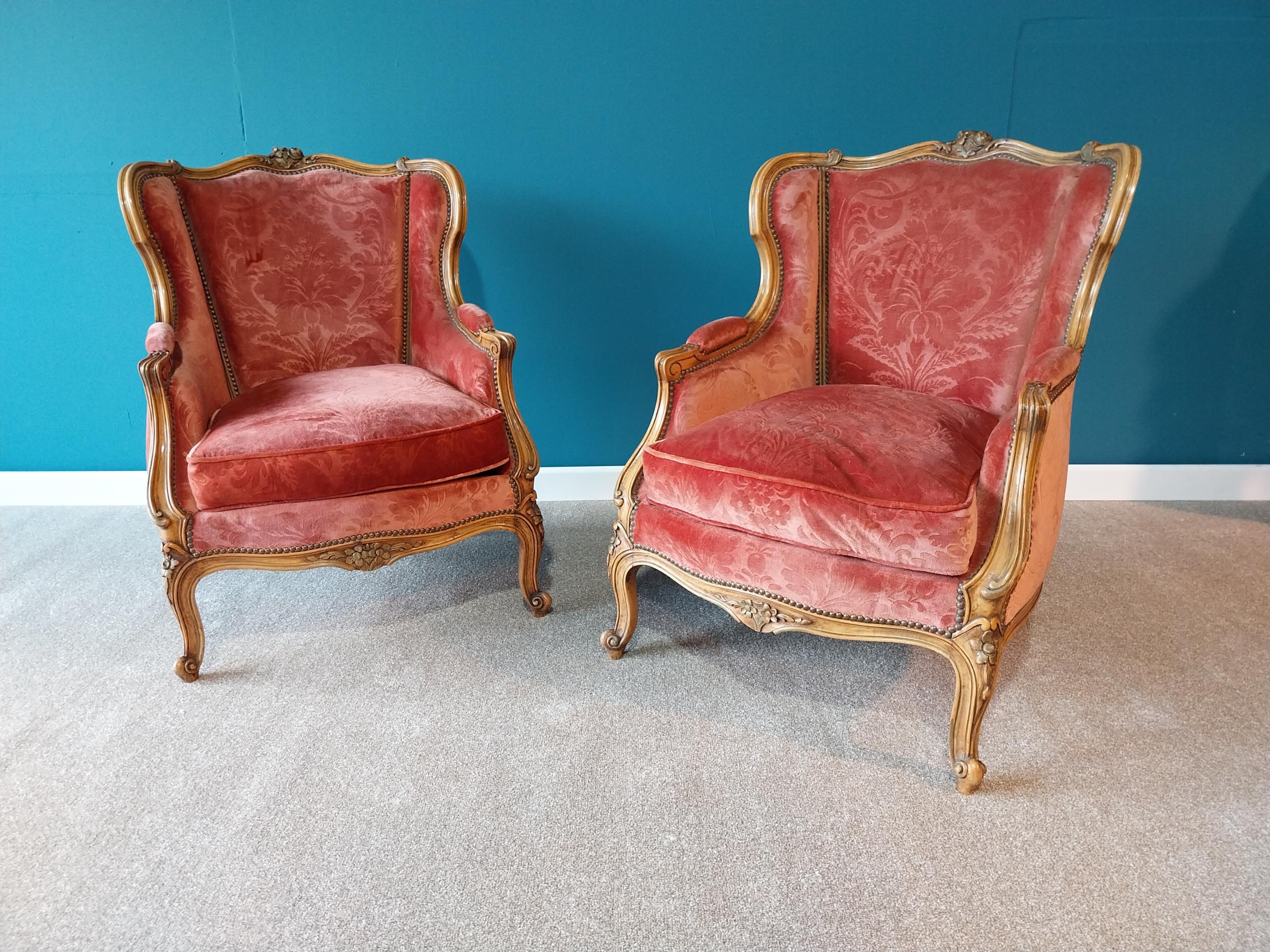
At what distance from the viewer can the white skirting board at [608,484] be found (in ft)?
9.04

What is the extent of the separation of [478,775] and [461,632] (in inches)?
20.8

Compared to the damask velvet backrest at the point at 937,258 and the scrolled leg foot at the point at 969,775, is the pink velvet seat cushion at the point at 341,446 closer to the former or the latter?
the damask velvet backrest at the point at 937,258

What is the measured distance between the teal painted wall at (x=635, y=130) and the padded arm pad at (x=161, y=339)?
0.87 meters

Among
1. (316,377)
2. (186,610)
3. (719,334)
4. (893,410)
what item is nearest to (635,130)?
(719,334)

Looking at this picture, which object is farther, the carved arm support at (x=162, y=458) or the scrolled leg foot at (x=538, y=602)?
the scrolled leg foot at (x=538, y=602)

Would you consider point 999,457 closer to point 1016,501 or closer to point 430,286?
point 1016,501

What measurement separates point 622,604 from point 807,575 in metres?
0.50

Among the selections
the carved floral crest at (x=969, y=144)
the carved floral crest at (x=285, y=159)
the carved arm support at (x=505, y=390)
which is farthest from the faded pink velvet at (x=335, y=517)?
the carved floral crest at (x=969, y=144)

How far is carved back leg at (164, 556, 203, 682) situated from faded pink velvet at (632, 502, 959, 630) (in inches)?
39.2

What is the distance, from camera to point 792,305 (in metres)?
2.02

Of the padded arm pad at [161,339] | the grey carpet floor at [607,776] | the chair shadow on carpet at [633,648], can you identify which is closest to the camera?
the grey carpet floor at [607,776]

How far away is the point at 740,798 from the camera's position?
1460 mm

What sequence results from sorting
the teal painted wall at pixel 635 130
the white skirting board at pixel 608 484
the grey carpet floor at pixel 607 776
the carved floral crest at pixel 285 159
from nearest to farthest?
the grey carpet floor at pixel 607 776 → the carved floral crest at pixel 285 159 → the teal painted wall at pixel 635 130 → the white skirting board at pixel 608 484

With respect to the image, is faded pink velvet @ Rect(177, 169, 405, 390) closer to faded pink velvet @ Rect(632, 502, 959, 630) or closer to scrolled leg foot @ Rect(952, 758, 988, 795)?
faded pink velvet @ Rect(632, 502, 959, 630)
